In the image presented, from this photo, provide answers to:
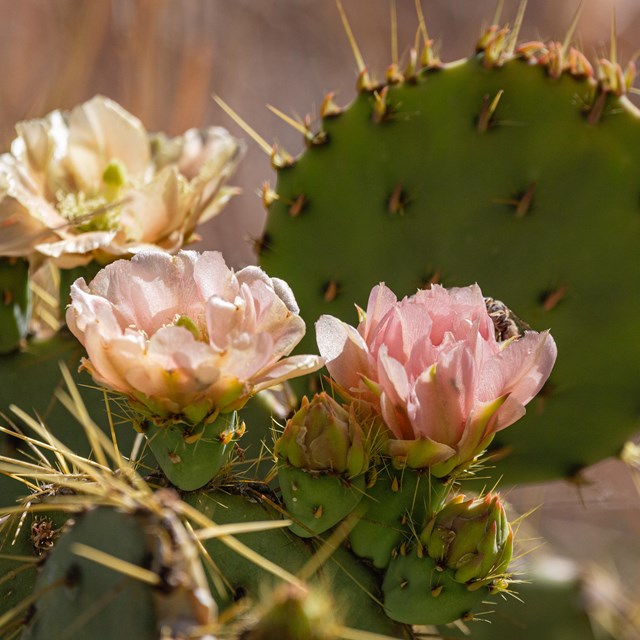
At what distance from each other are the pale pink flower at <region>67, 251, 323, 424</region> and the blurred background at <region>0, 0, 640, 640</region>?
4.03 ft

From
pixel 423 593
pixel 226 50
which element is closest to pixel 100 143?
pixel 423 593

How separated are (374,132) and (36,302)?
0.51m

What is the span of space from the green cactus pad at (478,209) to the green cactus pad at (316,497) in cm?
31

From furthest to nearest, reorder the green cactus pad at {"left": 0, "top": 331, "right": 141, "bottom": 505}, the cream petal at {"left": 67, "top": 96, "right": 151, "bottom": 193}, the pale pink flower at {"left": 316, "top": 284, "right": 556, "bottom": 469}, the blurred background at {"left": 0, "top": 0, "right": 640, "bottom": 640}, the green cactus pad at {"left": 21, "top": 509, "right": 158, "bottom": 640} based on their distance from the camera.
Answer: the blurred background at {"left": 0, "top": 0, "right": 640, "bottom": 640}, the cream petal at {"left": 67, "top": 96, "right": 151, "bottom": 193}, the green cactus pad at {"left": 0, "top": 331, "right": 141, "bottom": 505}, the pale pink flower at {"left": 316, "top": 284, "right": 556, "bottom": 469}, the green cactus pad at {"left": 21, "top": 509, "right": 158, "bottom": 640}

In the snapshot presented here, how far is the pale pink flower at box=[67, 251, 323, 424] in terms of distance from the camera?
0.60 meters

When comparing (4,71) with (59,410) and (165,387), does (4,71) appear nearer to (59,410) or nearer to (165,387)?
(59,410)

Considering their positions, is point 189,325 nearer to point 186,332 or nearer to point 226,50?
point 186,332

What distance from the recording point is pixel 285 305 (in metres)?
0.65

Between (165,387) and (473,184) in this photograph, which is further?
(473,184)

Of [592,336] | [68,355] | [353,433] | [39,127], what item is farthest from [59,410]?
[592,336]

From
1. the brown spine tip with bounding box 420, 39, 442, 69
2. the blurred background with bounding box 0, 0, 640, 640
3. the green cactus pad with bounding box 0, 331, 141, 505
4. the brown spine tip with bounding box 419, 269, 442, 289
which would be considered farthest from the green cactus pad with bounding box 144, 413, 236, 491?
the blurred background with bounding box 0, 0, 640, 640

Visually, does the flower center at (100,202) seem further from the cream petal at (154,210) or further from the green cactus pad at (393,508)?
the green cactus pad at (393,508)

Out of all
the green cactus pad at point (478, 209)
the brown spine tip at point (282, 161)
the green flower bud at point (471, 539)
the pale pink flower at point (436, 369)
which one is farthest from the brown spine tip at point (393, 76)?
the green flower bud at point (471, 539)

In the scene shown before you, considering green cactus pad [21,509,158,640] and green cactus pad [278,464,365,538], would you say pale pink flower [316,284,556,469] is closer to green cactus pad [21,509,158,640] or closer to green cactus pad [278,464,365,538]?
green cactus pad [278,464,365,538]
